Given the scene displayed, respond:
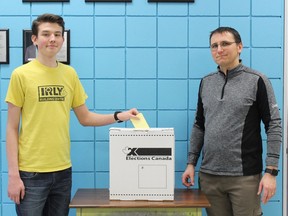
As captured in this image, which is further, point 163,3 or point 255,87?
point 163,3

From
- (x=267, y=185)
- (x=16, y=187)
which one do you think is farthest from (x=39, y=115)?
(x=267, y=185)

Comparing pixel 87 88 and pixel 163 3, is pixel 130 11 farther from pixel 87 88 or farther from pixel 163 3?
pixel 87 88

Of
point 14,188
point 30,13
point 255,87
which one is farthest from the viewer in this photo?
point 30,13

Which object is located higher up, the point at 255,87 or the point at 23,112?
the point at 255,87

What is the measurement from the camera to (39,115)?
5.82 feet

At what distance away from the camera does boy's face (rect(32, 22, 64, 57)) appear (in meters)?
1.78

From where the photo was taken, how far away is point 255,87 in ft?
6.10

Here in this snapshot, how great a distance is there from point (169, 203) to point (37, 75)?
0.89m

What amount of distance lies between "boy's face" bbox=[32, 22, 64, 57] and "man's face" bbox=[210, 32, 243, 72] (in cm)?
81

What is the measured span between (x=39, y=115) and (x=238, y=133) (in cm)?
99

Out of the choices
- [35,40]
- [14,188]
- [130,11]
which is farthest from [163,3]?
[14,188]

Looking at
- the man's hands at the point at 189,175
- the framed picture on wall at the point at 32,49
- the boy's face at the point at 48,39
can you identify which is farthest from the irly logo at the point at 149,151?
the framed picture on wall at the point at 32,49

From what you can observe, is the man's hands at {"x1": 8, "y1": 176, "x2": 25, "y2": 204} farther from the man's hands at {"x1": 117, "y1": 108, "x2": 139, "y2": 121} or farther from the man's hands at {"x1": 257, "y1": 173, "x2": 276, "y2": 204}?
the man's hands at {"x1": 257, "y1": 173, "x2": 276, "y2": 204}

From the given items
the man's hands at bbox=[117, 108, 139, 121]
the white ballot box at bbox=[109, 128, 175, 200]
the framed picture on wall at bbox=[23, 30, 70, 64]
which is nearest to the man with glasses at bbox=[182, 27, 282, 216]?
the white ballot box at bbox=[109, 128, 175, 200]
